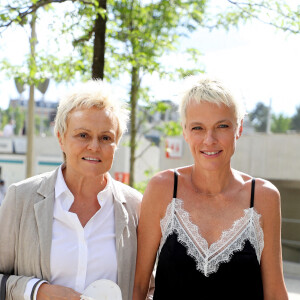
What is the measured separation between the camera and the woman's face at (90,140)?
266cm

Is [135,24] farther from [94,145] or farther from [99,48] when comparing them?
[94,145]

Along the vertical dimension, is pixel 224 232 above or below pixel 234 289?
above

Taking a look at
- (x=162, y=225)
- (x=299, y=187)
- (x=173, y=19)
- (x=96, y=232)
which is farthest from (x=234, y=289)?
(x=299, y=187)

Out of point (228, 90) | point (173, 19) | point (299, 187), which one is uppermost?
point (173, 19)

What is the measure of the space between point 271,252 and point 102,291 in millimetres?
877

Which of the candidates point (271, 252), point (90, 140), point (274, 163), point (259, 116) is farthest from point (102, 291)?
point (274, 163)

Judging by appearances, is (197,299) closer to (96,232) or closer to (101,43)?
(96,232)

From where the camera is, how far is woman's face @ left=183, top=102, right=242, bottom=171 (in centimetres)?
259

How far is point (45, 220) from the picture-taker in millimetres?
2617

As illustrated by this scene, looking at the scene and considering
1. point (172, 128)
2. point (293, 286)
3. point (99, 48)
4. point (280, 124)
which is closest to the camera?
point (99, 48)

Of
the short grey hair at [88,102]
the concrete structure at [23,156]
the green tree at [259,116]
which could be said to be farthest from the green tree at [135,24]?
the concrete structure at [23,156]

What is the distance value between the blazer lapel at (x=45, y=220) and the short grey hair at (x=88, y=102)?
31 centimetres

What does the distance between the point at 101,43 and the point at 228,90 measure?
314cm

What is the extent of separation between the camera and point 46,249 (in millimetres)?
2568
